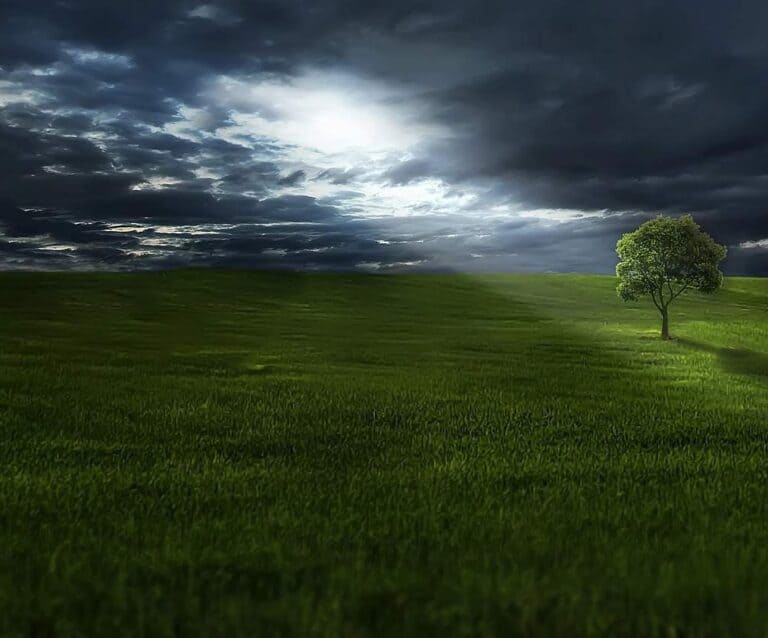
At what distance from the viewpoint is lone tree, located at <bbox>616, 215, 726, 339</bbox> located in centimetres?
4638

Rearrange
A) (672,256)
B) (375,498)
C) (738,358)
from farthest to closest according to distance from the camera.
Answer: (672,256) → (738,358) → (375,498)

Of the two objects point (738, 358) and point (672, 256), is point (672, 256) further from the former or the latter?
point (738, 358)

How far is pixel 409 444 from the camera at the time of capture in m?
15.1

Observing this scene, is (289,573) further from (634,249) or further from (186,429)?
(634,249)

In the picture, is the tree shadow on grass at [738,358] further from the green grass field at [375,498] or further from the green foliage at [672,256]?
the green foliage at [672,256]

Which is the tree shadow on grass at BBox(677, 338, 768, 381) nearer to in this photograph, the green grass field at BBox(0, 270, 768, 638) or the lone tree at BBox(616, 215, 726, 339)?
the green grass field at BBox(0, 270, 768, 638)

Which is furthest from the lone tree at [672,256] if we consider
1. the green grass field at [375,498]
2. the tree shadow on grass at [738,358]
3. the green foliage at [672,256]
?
the green grass field at [375,498]

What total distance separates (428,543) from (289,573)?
1.89m

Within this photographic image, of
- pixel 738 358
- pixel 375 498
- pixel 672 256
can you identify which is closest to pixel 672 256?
pixel 672 256

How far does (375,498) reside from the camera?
33.3ft

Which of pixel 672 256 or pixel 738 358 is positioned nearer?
pixel 738 358

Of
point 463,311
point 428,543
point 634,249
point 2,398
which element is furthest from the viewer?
point 463,311

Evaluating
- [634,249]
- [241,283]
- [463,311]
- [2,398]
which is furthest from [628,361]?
[241,283]

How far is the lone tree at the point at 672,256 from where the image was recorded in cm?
4638
